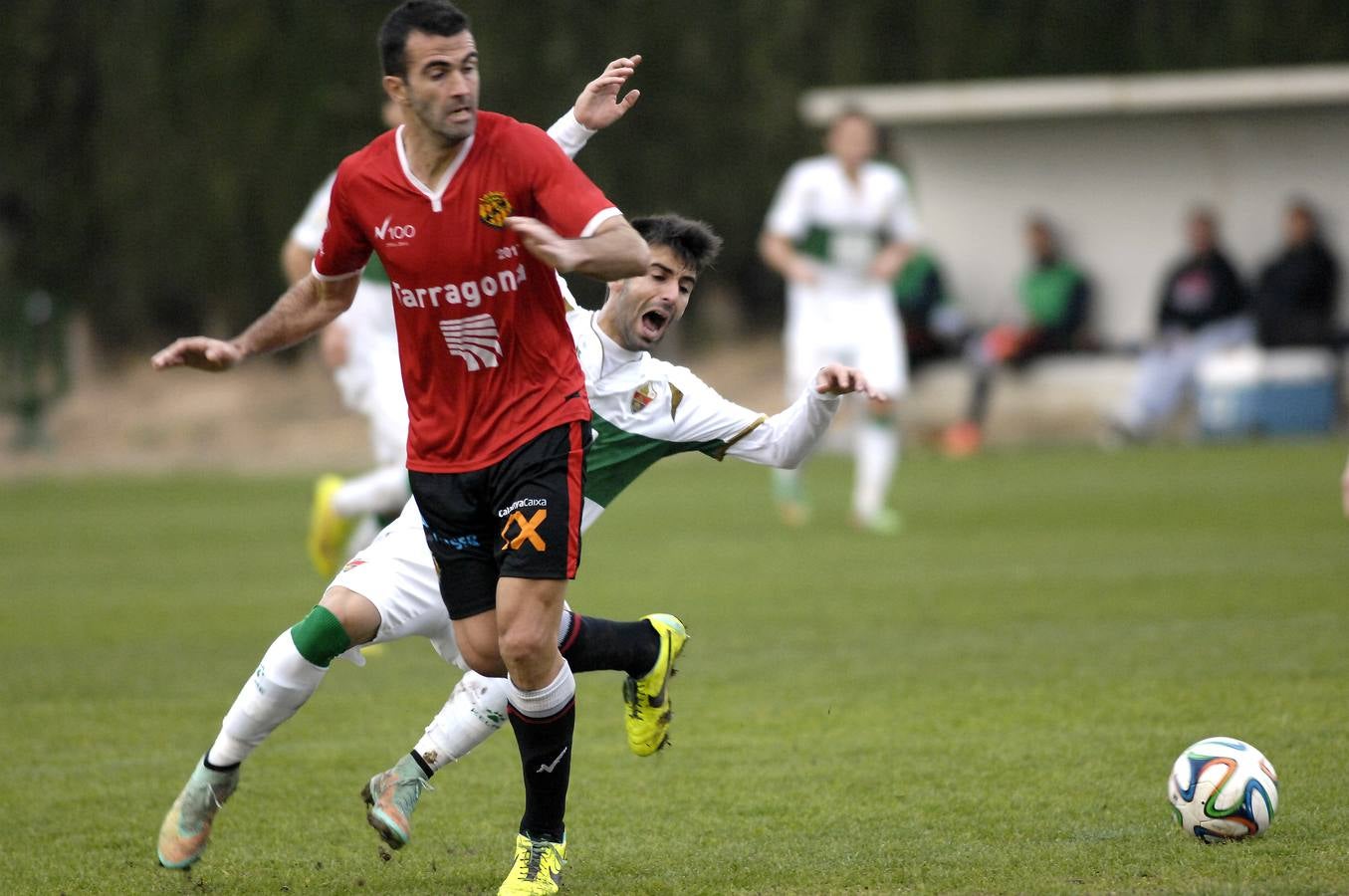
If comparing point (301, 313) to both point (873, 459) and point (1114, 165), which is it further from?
point (1114, 165)

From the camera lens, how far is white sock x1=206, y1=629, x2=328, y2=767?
4875 millimetres

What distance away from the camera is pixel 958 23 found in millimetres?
21531

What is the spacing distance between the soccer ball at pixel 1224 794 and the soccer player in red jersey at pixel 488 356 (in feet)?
5.27

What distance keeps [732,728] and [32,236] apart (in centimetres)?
1881

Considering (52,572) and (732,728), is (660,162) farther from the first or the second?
(732,728)

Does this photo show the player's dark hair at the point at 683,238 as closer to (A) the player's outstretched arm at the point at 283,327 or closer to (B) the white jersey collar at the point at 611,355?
(B) the white jersey collar at the point at 611,355

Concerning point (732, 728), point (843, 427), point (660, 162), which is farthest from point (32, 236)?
point (732, 728)

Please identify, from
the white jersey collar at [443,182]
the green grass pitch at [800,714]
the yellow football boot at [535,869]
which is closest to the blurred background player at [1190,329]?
the green grass pitch at [800,714]

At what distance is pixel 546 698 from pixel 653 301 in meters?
1.21

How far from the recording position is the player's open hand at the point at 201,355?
16.3 ft

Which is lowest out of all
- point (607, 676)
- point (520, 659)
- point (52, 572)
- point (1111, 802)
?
point (52, 572)

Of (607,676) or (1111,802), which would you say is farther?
(607,676)

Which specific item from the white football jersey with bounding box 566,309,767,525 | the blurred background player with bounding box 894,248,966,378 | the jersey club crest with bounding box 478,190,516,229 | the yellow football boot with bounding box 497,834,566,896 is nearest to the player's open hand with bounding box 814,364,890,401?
the white football jersey with bounding box 566,309,767,525

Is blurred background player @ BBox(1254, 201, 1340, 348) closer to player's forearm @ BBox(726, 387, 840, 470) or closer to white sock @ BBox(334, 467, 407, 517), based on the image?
white sock @ BBox(334, 467, 407, 517)
